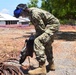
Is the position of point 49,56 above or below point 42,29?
below

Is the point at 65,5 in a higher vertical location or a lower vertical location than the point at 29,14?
lower

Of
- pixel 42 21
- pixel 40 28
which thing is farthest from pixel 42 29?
pixel 42 21

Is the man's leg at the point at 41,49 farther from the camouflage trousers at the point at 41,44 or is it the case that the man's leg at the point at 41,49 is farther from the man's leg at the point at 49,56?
the man's leg at the point at 49,56

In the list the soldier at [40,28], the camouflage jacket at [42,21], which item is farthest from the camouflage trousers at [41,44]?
the camouflage jacket at [42,21]

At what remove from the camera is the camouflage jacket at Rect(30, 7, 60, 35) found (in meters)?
6.84

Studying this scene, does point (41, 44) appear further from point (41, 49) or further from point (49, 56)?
point (49, 56)

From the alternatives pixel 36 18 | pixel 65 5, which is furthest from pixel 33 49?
pixel 65 5

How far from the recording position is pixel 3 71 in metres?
6.12

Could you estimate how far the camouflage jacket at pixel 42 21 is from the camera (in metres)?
6.84

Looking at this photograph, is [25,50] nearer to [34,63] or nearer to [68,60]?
[34,63]

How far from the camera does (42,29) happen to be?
6.97 m

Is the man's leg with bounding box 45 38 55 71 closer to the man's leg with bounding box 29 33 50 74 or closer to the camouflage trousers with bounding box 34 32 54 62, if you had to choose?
the camouflage trousers with bounding box 34 32 54 62

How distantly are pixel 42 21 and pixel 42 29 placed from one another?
190 millimetres

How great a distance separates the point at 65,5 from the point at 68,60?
566 inches
